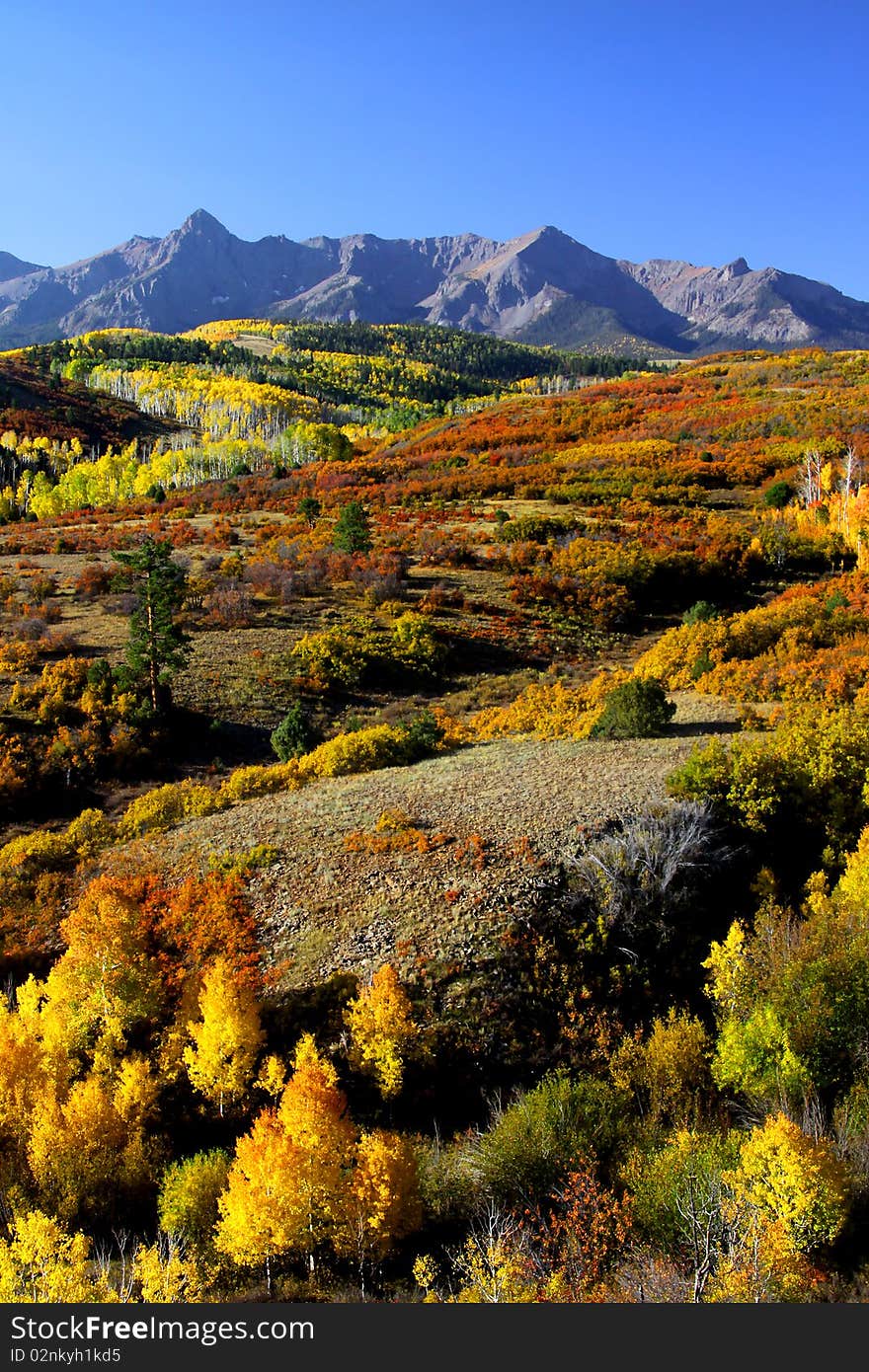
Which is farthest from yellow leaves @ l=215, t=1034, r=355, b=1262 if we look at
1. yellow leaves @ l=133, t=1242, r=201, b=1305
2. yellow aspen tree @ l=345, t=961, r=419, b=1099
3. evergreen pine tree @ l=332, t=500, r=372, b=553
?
evergreen pine tree @ l=332, t=500, r=372, b=553

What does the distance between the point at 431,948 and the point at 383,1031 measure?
2084mm

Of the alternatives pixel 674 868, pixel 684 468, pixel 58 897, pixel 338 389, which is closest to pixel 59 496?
pixel 684 468

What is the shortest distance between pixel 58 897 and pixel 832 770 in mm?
20773

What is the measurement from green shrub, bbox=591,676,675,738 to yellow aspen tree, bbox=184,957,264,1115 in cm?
1449

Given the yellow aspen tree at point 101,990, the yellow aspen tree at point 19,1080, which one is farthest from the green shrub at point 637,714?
the yellow aspen tree at point 19,1080

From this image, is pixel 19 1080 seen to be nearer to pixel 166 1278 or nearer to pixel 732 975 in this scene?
pixel 166 1278

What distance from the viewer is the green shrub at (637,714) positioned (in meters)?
24.0

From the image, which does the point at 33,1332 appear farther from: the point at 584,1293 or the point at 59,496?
the point at 59,496

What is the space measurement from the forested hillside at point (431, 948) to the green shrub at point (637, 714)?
12 centimetres

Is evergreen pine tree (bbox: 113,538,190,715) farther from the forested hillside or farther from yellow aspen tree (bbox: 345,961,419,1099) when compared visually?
yellow aspen tree (bbox: 345,961,419,1099)

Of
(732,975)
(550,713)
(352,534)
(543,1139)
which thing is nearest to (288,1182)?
(543,1139)

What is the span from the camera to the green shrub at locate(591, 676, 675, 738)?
23984 mm

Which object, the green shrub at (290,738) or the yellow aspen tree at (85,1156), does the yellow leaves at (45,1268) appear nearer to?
the yellow aspen tree at (85,1156)

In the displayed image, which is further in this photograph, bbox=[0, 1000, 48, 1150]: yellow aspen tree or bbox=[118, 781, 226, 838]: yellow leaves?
bbox=[118, 781, 226, 838]: yellow leaves
